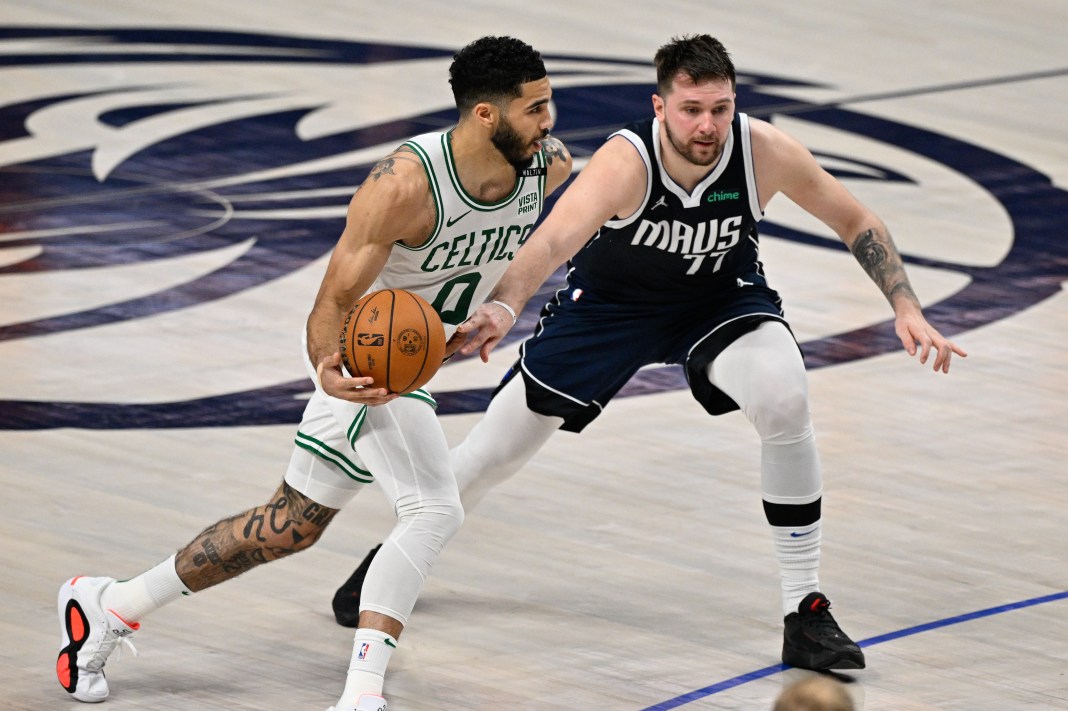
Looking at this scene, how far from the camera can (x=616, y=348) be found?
20.2ft

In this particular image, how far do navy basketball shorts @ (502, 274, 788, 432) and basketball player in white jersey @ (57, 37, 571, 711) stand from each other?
0.57 metres

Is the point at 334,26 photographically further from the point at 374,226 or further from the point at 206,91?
the point at 374,226

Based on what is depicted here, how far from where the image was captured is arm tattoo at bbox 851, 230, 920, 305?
5906 mm

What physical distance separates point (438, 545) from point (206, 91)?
32.1 ft

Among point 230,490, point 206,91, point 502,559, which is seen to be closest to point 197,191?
point 206,91

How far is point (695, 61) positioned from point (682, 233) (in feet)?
1.83

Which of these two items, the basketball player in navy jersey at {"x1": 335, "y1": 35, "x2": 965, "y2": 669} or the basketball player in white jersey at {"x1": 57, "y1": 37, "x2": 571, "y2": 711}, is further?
the basketball player in navy jersey at {"x1": 335, "y1": 35, "x2": 965, "y2": 669}

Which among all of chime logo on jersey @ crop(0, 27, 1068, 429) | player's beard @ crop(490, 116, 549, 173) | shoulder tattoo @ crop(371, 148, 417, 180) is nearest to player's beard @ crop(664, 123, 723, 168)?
chime logo on jersey @ crop(0, 27, 1068, 429)

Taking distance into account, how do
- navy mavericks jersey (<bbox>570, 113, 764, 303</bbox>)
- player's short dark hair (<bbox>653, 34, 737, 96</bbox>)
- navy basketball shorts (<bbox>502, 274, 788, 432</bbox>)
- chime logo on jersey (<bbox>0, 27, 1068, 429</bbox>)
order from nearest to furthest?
1. player's short dark hair (<bbox>653, 34, 737, 96</bbox>)
2. navy mavericks jersey (<bbox>570, 113, 764, 303</bbox>)
3. navy basketball shorts (<bbox>502, 274, 788, 432</bbox>)
4. chime logo on jersey (<bbox>0, 27, 1068, 429</bbox>)

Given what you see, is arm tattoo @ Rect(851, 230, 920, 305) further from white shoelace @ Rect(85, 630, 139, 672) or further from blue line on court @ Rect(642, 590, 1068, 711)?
white shoelace @ Rect(85, 630, 139, 672)

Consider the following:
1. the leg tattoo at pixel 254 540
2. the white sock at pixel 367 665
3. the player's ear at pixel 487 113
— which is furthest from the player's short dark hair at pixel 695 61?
the white sock at pixel 367 665

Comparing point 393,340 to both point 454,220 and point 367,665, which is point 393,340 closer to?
point 454,220

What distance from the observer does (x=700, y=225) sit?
233 inches

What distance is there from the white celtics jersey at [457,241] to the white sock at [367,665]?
1.05m
